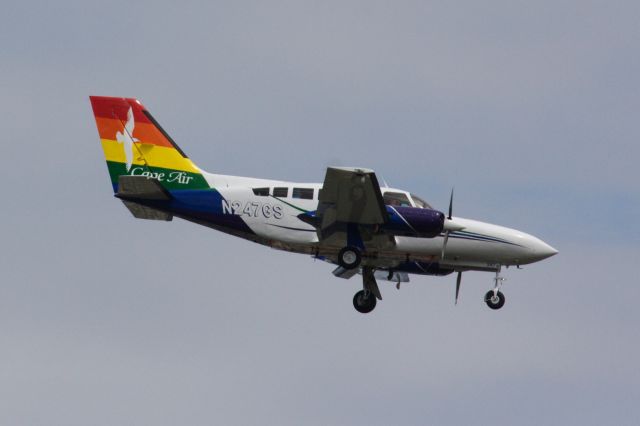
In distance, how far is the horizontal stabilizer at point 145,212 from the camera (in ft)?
Answer: 111

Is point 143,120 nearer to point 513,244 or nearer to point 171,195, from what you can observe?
point 171,195

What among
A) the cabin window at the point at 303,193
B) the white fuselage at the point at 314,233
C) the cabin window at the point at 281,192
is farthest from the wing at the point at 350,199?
the cabin window at the point at 281,192

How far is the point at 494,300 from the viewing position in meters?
33.9

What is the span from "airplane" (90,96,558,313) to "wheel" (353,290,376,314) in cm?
3

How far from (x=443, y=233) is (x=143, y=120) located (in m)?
9.74

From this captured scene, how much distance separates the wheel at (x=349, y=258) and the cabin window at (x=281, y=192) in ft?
7.38

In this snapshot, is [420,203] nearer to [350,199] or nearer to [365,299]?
[350,199]

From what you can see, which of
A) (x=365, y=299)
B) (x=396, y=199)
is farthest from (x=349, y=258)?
(x=365, y=299)

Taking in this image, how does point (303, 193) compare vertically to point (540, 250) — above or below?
above

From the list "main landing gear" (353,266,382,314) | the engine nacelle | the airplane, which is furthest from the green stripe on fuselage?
the engine nacelle

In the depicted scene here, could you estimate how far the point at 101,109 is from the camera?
117 feet

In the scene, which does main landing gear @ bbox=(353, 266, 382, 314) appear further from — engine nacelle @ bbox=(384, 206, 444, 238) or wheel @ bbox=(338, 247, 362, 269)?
engine nacelle @ bbox=(384, 206, 444, 238)

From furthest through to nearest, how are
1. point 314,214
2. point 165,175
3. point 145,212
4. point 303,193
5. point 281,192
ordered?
point 165,175, point 145,212, point 281,192, point 303,193, point 314,214

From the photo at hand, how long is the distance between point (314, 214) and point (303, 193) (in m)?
0.72
